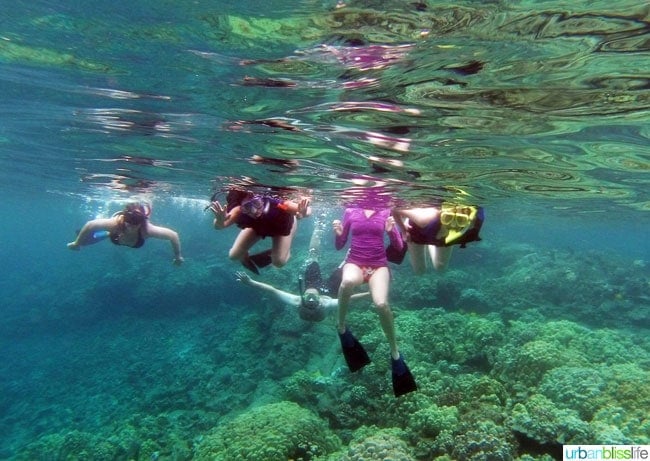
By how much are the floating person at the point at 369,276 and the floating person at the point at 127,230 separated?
4.86 metres

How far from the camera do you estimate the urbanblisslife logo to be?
7.95 m

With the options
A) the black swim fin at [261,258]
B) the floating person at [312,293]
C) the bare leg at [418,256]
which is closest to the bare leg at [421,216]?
the bare leg at [418,256]

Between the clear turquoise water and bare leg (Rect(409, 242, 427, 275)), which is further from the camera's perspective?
bare leg (Rect(409, 242, 427, 275))

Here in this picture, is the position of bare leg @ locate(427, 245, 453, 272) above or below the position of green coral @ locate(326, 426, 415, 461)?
above

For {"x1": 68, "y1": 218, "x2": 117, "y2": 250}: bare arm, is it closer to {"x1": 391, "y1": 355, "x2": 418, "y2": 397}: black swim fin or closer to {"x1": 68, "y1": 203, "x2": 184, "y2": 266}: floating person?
{"x1": 68, "y1": 203, "x2": 184, "y2": 266}: floating person

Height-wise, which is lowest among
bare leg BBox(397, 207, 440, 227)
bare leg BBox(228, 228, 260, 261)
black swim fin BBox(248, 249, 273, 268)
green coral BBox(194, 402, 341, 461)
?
green coral BBox(194, 402, 341, 461)

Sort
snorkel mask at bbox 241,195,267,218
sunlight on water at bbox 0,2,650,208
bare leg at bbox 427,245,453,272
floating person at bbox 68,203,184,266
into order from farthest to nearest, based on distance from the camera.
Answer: floating person at bbox 68,203,184,266 < bare leg at bbox 427,245,453,272 < snorkel mask at bbox 241,195,267,218 < sunlight on water at bbox 0,2,650,208

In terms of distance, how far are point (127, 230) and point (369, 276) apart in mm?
7116

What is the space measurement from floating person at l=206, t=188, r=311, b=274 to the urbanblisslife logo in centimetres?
727

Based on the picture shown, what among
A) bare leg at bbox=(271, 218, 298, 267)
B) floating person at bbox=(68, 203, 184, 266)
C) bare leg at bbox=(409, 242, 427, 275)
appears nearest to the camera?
bare leg at bbox=(271, 218, 298, 267)

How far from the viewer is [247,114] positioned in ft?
28.7

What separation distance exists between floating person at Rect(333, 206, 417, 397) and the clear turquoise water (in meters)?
1.79

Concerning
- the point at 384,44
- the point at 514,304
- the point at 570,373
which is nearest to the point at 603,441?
the point at 570,373

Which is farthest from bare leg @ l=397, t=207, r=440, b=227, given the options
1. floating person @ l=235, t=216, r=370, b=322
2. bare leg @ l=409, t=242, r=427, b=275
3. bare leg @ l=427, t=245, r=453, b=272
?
floating person @ l=235, t=216, r=370, b=322
